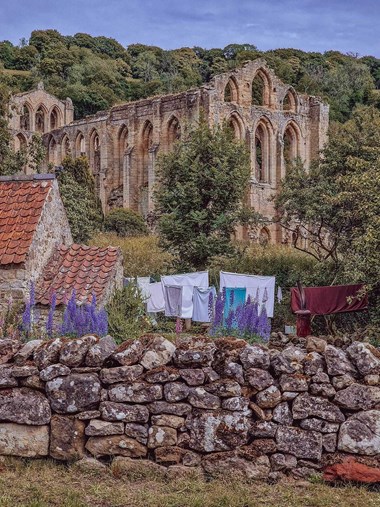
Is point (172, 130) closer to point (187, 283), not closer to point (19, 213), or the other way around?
point (187, 283)

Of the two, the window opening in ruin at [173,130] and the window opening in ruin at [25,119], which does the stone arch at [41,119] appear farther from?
the window opening in ruin at [173,130]

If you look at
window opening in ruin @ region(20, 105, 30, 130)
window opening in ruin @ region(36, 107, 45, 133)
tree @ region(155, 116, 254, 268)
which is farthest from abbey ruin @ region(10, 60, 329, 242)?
tree @ region(155, 116, 254, 268)

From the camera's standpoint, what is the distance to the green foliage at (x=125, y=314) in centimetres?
1386

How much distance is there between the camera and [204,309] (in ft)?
77.3

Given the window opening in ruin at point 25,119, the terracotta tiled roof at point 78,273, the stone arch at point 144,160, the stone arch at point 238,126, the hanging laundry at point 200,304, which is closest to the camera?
the terracotta tiled roof at point 78,273

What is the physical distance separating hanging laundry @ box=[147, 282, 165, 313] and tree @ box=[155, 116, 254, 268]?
271 cm

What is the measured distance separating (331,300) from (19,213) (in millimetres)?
12472

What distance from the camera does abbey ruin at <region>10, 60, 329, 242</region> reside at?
48750mm

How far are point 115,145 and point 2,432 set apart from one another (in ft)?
169

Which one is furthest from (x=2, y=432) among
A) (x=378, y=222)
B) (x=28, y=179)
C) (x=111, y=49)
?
(x=111, y=49)

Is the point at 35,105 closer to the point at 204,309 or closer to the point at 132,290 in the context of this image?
the point at 204,309

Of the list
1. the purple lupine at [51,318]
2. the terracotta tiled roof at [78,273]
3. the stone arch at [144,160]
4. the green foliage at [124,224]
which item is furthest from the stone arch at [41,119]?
the purple lupine at [51,318]

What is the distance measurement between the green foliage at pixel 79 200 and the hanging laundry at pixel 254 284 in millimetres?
10676

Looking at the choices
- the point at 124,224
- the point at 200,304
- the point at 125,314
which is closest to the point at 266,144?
the point at 124,224
